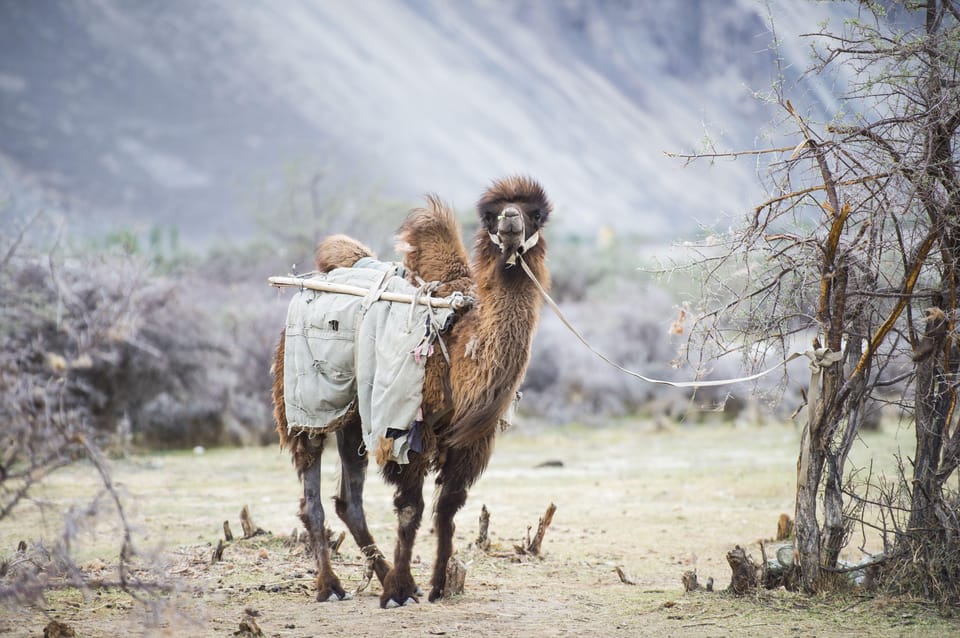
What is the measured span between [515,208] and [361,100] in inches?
4301

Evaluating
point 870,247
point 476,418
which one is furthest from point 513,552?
point 870,247

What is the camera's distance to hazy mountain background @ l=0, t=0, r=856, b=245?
87000 millimetres

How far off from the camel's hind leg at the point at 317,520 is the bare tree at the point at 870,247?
284 cm

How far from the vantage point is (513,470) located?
14492mm

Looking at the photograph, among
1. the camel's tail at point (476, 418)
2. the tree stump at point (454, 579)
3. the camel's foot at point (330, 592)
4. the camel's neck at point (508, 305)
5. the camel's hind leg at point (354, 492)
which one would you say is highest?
the camel's neck at point (508, 305)

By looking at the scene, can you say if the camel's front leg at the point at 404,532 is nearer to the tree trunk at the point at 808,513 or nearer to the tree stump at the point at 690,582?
the tree stump at the point at 690,582

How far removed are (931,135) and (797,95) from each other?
51.5 inches

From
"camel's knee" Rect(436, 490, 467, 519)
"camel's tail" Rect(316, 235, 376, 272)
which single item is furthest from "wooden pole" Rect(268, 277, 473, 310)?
"camel's knee" Rect(436, 490, 467, 519)

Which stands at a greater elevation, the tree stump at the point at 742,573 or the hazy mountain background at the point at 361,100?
the hazy mountain background at the point at 361,100

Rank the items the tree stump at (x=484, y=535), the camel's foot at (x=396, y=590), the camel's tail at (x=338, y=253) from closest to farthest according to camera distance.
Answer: the camel's foot at (x=396, y=590), the camel's tail at (x=338, y=253), the tree stump at (x=484, y=535)

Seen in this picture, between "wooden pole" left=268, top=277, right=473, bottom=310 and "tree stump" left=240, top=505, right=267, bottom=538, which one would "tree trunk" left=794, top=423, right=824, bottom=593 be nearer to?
"wooden pole" left=268, top=277, right=473, bottom=310

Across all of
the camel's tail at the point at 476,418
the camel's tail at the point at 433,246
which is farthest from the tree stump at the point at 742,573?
the camel's tail at the point at 433,246

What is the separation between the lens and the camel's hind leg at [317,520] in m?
6.82

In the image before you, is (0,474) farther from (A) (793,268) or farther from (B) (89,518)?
(A) (793,268)
